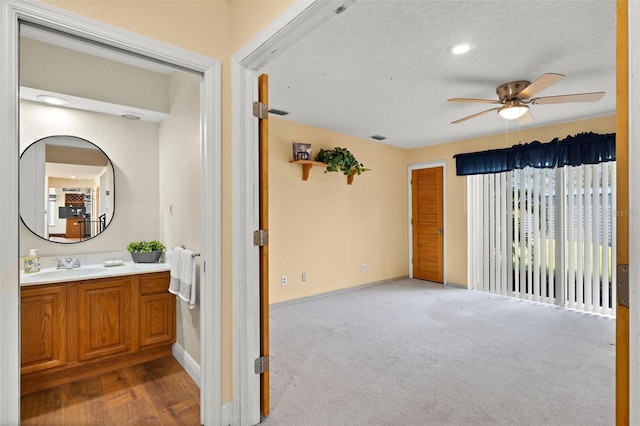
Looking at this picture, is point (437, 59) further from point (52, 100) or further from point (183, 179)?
point (52, 100)

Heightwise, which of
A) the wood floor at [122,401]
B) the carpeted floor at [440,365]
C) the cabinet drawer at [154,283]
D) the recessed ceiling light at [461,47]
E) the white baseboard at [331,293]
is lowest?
the wood floor at [122,401]

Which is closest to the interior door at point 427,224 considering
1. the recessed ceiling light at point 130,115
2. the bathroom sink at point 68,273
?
the recessed ceiling light at point 130,115

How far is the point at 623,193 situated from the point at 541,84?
2252mm

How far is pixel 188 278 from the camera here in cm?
239

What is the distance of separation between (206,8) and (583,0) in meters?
2.13

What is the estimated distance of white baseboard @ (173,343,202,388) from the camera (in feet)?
7.92

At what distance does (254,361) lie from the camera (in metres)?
1.89

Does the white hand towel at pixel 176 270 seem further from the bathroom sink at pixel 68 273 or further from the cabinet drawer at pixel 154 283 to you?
the bathroom sink at pixel 68 273

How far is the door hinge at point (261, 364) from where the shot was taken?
1.90 m

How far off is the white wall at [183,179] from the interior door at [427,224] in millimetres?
4289

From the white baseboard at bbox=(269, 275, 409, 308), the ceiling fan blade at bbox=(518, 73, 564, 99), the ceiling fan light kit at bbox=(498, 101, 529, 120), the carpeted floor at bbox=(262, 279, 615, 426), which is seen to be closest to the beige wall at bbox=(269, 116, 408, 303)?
the white baseboard at bbox=(269, 275, 409, 308)

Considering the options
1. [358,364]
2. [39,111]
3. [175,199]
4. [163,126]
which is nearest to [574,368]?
[358,364]

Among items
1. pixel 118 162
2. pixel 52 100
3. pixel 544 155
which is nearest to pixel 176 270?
pixel 118 162

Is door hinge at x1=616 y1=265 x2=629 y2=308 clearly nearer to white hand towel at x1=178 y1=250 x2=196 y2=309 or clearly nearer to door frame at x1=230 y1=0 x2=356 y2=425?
door frame at x1=230 y1=0 x2=356 y2=425
